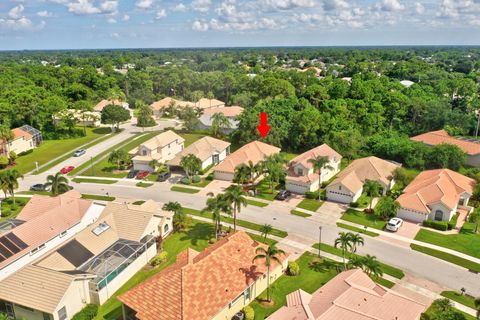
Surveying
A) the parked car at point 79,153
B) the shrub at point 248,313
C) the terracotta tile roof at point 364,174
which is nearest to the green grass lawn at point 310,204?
the terracotta tile roof at point 364,174

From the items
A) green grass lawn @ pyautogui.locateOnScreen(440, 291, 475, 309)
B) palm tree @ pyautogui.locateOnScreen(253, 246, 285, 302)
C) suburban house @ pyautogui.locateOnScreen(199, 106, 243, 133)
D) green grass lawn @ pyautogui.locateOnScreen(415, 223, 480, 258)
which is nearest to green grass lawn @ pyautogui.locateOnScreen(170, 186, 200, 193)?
palm tree @ pyautogui.locateOnScreen(253, 246, 285, 302)

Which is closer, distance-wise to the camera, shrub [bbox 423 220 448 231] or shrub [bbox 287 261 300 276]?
shrub [bbox 287 261 300 276]

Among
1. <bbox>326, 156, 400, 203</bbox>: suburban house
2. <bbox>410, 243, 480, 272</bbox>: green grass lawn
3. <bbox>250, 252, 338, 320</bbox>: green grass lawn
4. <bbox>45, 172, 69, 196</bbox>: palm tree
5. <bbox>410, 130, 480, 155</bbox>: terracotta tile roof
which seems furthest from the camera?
<bbox>410, 130, 480, 155</bbox>: terracotta tile roof

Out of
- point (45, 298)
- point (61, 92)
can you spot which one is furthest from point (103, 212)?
point (61, 92)

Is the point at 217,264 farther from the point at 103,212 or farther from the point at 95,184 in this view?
the point at 95,184

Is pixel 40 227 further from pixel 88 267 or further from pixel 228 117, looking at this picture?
pixel 228 117

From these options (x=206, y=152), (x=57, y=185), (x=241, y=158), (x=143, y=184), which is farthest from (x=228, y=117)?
(x=57, y=185)

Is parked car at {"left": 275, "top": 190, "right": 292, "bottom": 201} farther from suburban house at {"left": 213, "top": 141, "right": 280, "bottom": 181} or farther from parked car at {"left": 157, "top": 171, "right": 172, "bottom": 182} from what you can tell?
parked car at {"left": 157, "top": 171, "right": 172, "bottom": 182}
